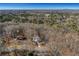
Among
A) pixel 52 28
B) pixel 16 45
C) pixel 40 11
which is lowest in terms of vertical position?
pixel 16 45

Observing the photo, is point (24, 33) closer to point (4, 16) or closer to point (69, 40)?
point (4, 16)

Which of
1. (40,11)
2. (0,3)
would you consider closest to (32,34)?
(40,11)

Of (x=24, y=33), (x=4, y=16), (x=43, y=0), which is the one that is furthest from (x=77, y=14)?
(x=4, y=16)

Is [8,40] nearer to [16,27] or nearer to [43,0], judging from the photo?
[16,27]

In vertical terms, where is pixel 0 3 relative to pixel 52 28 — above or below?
above

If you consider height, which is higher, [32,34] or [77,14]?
[77,14]

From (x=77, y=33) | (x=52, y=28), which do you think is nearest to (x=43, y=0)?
(x=52, y=28)

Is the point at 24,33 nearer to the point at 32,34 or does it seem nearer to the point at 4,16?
the point at 32,34
